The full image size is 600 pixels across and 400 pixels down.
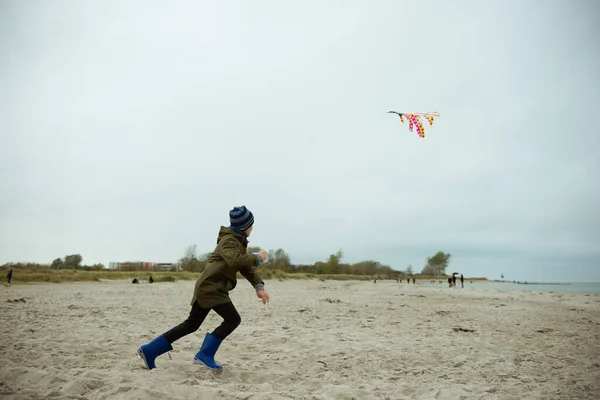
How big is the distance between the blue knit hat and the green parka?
14cm

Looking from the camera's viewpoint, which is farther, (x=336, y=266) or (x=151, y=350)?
(x=336, y=266)

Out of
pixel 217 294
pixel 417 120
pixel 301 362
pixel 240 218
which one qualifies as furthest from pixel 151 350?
pixel 417 120

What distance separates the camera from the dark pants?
3861mm

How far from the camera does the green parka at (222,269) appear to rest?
3863 millimetres

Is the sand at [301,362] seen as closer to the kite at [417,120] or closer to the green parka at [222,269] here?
the green parka at [222,269]

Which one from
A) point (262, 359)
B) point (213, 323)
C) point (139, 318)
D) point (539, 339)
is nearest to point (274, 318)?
point (213, 323)

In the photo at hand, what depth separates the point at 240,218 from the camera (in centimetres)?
422

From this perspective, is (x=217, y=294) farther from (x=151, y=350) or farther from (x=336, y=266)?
(x=336, y=266)

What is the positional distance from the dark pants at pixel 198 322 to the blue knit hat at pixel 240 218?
0.95 m

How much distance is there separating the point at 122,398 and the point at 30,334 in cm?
379

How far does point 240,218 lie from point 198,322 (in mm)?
1326

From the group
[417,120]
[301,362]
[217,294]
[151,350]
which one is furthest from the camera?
[417,120]

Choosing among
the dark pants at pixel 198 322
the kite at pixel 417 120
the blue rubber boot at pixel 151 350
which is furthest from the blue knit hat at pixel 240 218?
the kite at pixel 417 120

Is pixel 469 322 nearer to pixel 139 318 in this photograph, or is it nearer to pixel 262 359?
pixel 262 359
